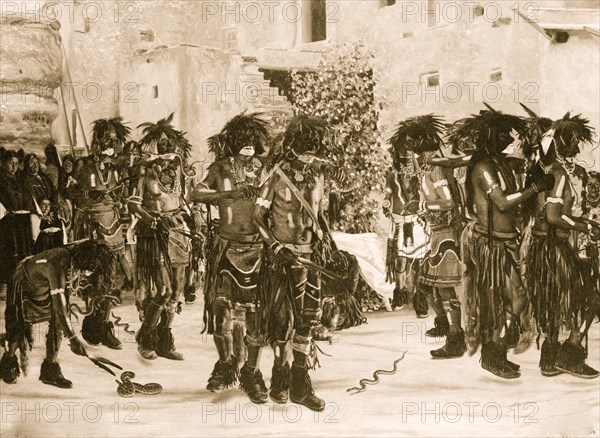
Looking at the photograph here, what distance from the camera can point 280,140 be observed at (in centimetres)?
446

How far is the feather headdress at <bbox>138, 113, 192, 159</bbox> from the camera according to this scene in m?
4.54

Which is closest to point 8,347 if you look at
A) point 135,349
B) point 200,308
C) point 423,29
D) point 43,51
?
point 135,349

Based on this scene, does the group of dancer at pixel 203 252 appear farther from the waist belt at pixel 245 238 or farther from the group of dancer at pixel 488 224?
the group of dancer at pixel 488 224

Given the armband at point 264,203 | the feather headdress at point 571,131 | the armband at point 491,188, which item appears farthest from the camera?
the feather headdress at point 571,131

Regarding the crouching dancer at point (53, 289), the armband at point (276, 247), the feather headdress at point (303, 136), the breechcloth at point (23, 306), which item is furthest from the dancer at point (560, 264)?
the breechcloth at point (23, 306)

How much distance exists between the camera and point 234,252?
4488 mm

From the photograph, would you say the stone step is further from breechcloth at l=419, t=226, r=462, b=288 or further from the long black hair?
breechcloth at l=419, t=226, r=462, b=288

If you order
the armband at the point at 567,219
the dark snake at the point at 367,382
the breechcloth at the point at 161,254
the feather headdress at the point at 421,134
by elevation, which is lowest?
the dark snake at the point at 367,382

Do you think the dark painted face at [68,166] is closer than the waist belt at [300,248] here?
No

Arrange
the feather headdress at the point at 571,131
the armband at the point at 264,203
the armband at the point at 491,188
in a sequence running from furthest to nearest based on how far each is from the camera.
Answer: the feather headdress at the point at 571,131
the armband at the point at 491,188
the armband at the point at 264,203

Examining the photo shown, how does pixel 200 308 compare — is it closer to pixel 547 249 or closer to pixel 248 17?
pixel 248 17

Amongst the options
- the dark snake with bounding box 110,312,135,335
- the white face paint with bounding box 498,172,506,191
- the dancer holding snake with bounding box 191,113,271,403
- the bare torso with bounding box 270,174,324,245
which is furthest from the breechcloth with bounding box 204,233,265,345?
the white face paint with bounding box 498,172,506,191

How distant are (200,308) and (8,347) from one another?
1.02 meters

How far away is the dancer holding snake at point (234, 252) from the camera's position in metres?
4.47
